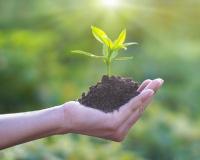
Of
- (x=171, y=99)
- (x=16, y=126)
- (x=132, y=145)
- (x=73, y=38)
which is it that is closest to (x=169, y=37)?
(x=73, y=38)

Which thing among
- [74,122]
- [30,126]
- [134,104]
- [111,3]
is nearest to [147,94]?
[134,104]

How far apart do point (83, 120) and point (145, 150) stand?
2.93 m

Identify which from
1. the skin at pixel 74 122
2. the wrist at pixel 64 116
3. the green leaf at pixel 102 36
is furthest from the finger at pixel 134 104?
the green leaf at pixel 102 36

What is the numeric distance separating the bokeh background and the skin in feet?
4.66

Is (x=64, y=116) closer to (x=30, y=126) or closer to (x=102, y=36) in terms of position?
(x=30, y=126)

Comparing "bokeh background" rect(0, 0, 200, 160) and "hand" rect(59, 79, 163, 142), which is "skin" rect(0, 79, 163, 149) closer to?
"hand" rect(59, 79, 163, 142)

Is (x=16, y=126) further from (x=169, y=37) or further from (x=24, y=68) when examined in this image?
(x=169, y=37)

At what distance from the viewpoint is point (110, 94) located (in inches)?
125

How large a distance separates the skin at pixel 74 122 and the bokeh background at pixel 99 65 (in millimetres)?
1422

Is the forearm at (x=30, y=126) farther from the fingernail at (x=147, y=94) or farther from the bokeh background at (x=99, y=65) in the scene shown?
the bokeh background at (x=99, y=65)

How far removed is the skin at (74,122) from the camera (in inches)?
120

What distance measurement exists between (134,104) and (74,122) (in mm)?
269

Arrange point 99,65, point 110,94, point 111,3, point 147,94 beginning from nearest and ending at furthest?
point 147,94 → point 110,94 → point 99,65 → point 111,3

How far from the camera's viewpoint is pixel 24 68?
747 cm
